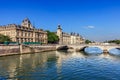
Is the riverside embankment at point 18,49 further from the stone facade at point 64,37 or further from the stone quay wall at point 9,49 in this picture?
the stone facade at point 64,37

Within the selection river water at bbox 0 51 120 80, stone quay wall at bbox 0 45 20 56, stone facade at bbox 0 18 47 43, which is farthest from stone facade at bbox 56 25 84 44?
river water at bbox 0 51 120 80

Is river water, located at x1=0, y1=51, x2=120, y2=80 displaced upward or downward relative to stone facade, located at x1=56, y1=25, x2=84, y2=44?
downward

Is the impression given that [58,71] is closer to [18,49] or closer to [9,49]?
[9,49]

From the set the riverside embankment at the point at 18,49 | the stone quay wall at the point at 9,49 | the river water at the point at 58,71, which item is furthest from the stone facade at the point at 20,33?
the river water at the point at 58,71

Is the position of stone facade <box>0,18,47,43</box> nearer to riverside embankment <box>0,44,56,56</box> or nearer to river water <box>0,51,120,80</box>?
riverside embankment <box>0,44,56,56</box>

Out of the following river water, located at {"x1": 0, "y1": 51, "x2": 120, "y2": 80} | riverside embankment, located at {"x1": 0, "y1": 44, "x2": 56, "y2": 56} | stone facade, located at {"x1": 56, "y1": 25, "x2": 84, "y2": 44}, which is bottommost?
river water, located at {"x1": 0, "y1": 51, "x2": 120, "y2": 80}

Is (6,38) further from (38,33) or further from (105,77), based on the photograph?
(105,77)

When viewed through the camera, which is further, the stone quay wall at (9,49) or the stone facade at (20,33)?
the stone facade at (20,33)

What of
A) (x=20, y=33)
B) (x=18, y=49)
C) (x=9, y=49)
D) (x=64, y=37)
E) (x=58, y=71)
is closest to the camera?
(x=58, y=71)

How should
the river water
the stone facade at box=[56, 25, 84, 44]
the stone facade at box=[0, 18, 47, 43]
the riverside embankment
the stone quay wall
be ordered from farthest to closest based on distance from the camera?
the stone facade at box=[56, 25, 84, 44] < the stone facade at box=[0, 18, 47, 43] < the riverside embankment < the stone quay wall < the river water

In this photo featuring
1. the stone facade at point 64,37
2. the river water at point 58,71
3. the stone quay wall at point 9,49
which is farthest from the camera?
the stone facade at point 64,37

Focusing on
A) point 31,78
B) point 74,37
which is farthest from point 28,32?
point 74,37

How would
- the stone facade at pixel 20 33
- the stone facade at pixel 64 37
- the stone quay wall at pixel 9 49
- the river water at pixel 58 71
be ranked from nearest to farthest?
1. the river water at pixel 58 71
2. the stone quay wall at pixel 9 49
3. the stone facade at pixel 20 33
4. the stone facade at pixel 64 37

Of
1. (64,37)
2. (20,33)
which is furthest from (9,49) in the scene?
(64,37)
